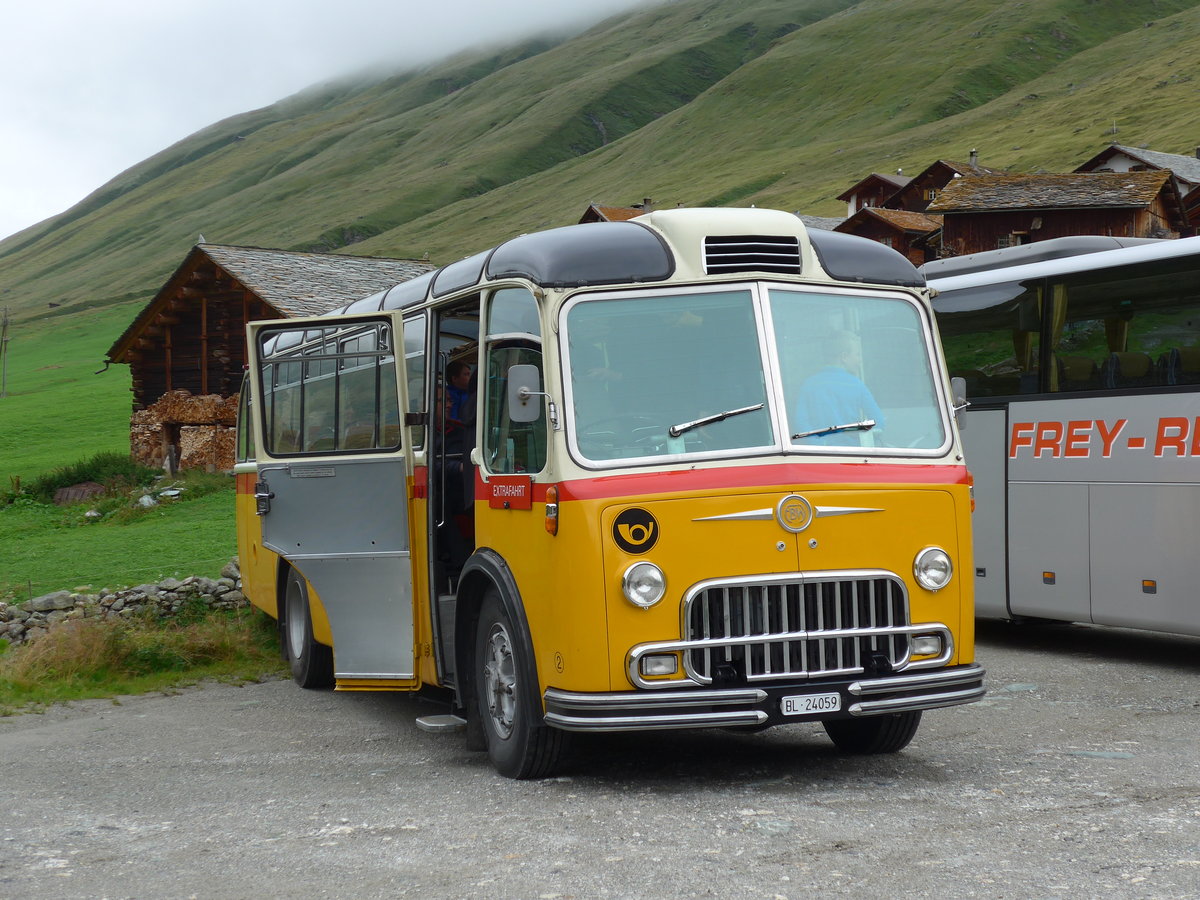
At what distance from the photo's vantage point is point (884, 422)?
7777mm

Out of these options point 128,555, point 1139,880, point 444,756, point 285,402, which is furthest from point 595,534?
point 128,555

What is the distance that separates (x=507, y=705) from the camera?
7.95 metres

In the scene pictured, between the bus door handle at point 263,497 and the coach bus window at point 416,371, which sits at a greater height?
the coach bus window at point 416,371

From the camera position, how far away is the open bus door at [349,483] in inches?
374

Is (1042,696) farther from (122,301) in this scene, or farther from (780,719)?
(122,301)

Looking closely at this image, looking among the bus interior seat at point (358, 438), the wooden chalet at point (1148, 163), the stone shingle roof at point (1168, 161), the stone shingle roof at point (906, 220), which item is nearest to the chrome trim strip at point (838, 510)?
the bus interior seat at point (358, 438)

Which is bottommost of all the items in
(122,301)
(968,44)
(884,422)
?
(884,422)

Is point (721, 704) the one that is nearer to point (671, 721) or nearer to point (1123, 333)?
point (671, 721)

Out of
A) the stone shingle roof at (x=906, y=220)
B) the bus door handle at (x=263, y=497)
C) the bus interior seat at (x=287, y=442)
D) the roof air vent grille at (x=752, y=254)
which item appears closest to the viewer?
the roof air vent grille at (x=752, y=254)

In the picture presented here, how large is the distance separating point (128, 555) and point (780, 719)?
19.8 meters

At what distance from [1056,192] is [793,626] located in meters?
68.5

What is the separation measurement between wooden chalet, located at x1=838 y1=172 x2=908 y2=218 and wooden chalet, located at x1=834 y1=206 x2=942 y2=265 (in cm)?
1658

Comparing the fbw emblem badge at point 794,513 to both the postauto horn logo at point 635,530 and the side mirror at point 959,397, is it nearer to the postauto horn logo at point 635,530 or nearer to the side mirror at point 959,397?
the postauto horn logo at point 635,530

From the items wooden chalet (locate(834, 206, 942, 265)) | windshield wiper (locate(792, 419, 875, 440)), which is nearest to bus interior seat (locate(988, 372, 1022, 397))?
windshield wiper (locate(792, 419, 875, 440))
